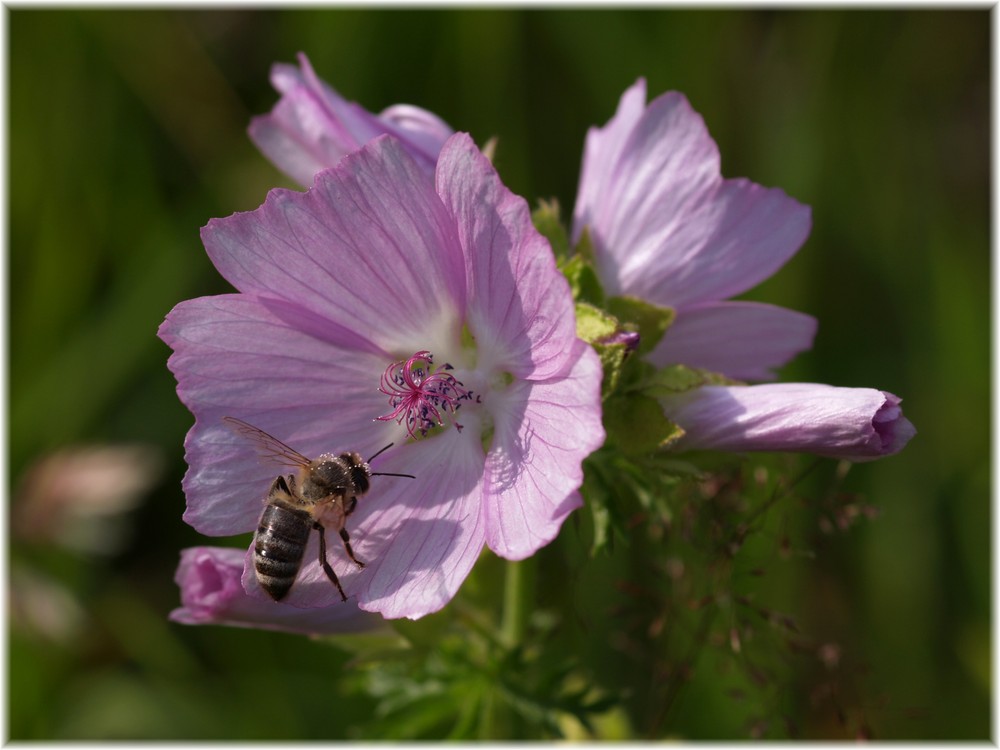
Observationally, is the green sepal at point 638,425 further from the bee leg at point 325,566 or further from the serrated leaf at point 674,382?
the bee leg at point 325,566

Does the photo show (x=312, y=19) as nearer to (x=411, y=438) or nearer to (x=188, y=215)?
(x=188, y=215)

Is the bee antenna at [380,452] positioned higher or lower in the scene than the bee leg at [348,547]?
higher

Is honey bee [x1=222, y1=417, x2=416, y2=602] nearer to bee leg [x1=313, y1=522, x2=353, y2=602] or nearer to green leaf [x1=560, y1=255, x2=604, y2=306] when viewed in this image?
bee leg [x1=313, y1=522, x2=353, y2=602]

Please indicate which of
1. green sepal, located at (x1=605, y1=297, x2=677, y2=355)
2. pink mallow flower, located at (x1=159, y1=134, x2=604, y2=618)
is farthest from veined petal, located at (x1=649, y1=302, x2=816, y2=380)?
pink mallow flower, located at (x1=159, y1=134, x2=604, y2=618)

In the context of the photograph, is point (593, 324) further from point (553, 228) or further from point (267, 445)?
point (267, 445)

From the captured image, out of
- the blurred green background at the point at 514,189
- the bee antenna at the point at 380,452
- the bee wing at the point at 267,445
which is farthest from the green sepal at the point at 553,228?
the blurred green background at the point at 514,189
